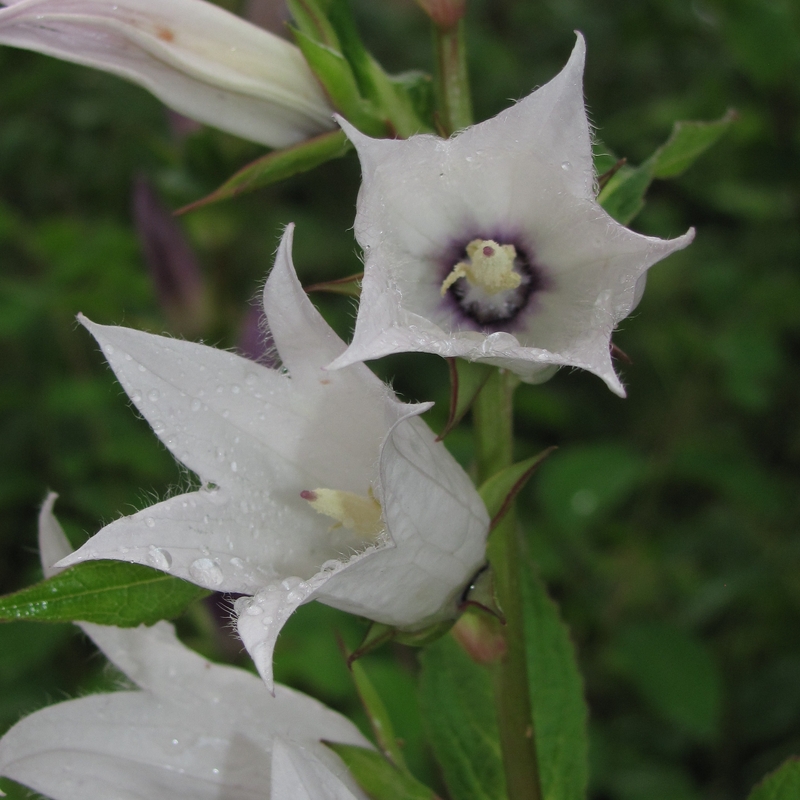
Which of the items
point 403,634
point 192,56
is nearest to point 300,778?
point 403,634

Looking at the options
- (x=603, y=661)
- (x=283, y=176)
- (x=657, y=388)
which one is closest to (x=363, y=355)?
(x=283, y=176)

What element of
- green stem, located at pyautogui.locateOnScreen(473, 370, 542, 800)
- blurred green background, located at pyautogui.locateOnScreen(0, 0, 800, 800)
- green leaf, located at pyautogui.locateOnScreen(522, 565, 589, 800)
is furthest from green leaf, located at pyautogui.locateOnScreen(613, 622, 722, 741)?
green stem, located at pyautogui.locateOnScreen(473, 370, 542, 800)

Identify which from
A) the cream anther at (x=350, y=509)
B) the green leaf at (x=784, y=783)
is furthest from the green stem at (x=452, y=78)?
the green leaf at (x=784, y=783)

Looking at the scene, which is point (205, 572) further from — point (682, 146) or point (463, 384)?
point (682, 146)

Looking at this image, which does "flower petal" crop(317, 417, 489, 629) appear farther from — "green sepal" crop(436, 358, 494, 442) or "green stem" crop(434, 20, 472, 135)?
"green stem" crop(434, 20, 472, 135)

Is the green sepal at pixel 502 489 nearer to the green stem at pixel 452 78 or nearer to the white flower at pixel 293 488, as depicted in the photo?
the white flower at pixel 293 488

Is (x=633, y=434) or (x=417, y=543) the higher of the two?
(x=417, y=543)
